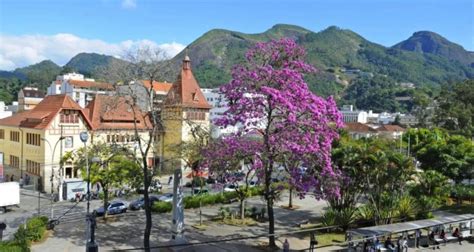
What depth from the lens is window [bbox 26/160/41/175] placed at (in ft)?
148

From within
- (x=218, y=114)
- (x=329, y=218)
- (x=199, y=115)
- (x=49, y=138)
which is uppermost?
(x=218, y=114)

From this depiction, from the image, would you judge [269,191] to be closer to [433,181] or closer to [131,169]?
[131,169]

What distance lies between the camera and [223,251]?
2423 cm

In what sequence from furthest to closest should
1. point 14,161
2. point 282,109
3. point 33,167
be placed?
point 14,161 → point 33,167 → point 282,109

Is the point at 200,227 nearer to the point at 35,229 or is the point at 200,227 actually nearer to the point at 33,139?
the point at 35,229

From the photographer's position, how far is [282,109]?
22.3 metres

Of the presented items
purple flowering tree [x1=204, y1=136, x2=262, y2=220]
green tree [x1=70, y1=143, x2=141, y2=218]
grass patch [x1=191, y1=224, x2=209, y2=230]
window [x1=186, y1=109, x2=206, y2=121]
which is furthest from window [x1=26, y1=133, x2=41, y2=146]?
purple flowering tree [x1=204, y1=136, x2=262, y2=220]

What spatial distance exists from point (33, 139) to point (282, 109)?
105 ft

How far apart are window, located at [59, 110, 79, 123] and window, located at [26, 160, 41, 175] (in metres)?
4.72

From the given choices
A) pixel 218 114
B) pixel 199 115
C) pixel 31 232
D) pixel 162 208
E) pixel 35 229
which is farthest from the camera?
pixel 199 115

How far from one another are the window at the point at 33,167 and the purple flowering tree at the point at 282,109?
2852 centimetres

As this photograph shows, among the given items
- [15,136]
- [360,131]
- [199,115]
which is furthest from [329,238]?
[360,131]

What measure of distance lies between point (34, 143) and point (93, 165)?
17.8 metres

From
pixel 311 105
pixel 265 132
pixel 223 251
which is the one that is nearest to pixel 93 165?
pixel 223 251
